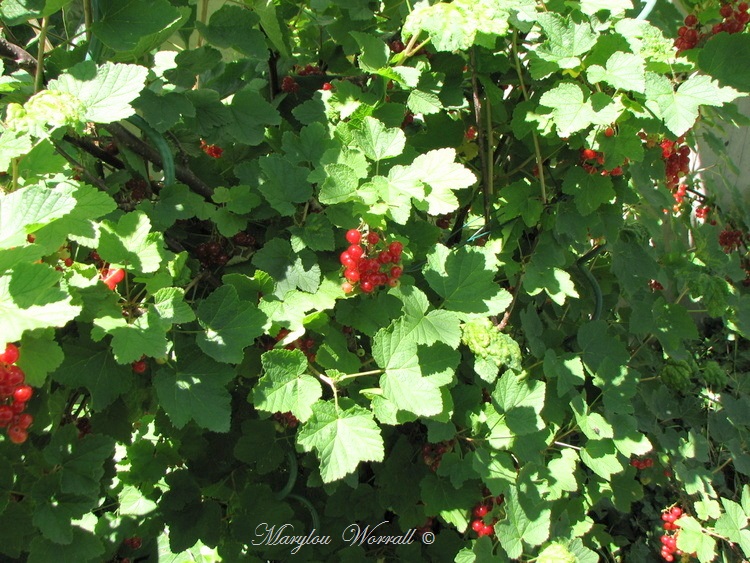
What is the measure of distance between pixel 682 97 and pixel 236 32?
882 millimetres

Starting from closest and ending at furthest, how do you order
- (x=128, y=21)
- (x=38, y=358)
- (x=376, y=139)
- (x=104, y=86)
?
(x=38, y=358)
(x=104, y=86)
(x=128, y=21)
(x=376, y=139)

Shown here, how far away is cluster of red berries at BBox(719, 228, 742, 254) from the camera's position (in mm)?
3521

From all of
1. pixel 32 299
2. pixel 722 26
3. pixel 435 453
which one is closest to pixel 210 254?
pixel 32 299

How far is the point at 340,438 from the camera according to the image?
952 millimetres

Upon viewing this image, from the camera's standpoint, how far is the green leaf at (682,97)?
3.61 ft

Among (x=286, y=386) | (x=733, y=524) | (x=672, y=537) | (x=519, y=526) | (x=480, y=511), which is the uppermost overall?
(x=286, y=386)

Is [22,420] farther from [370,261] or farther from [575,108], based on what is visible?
[575,108]

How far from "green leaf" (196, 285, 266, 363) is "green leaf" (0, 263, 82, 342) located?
0.97 feet

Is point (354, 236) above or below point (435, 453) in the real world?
above

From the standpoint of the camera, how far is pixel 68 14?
1258mm

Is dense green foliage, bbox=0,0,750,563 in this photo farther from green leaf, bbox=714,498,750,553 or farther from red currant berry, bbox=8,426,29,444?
green leaf, bbox=714,498,750,553

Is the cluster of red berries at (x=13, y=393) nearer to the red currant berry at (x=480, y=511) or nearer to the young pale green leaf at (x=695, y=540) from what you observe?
the red currant berry at (x=480, y=511)

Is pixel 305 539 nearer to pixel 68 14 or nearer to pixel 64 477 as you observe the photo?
pixel 64 477

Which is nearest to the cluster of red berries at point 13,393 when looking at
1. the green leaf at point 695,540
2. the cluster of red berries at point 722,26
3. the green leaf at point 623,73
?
the green leaf at point 623,73
